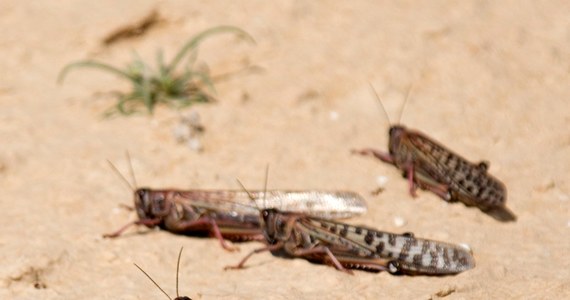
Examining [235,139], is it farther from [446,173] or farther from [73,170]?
[446,173]

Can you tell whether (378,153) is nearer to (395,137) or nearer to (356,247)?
(395,137)

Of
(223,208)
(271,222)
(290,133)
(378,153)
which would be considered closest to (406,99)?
(378,153)

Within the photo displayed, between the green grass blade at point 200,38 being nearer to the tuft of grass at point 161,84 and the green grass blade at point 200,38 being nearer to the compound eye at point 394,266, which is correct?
the tuft of grass at point 161,84

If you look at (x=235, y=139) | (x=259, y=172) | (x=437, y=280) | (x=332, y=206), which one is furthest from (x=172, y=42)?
(x=437, y=280)

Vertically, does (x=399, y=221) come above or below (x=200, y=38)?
below

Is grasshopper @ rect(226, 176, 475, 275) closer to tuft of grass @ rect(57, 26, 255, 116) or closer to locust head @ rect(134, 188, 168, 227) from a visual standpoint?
locust head @ rect(134, 188, 168, 227)

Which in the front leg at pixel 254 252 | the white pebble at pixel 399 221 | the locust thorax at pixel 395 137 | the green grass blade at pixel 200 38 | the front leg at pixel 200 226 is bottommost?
the front leg at pixel 254 252

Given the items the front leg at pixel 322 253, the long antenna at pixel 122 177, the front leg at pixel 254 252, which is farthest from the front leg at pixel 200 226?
the long antenna at pixel 122 177
